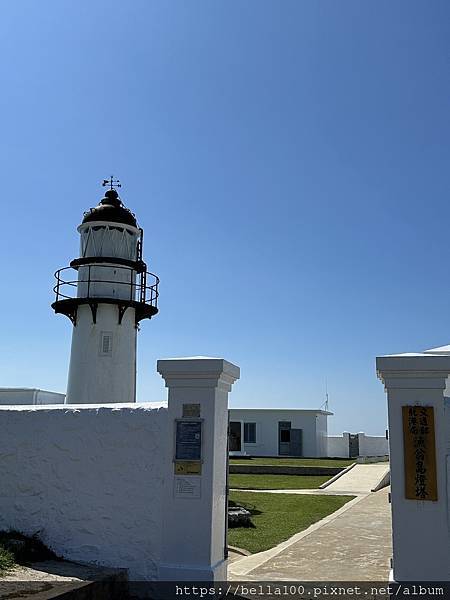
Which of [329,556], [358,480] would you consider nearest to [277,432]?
[358,480]

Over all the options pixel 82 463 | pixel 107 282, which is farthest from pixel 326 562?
pixel 107 282

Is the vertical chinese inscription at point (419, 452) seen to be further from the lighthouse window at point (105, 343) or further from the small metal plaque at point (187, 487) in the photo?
the lighthouse window at point (105, 343)

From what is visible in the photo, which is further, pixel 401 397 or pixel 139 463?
pixel 139 463

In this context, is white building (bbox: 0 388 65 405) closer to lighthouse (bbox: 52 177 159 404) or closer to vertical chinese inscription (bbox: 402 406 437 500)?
lighthouse (bbox: 52 177 159 404)

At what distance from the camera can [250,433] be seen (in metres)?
34.8

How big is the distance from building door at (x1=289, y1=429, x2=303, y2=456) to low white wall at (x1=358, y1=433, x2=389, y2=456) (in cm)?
468

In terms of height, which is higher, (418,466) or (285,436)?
(285,436)

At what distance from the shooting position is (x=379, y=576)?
788 centimetres

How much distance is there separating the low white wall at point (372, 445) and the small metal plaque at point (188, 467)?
31918mm

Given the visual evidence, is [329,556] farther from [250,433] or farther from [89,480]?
[250,433]

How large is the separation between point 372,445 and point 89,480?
111 feet

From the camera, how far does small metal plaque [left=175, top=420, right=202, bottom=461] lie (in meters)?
6.77

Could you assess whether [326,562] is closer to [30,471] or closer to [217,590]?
[217,590]

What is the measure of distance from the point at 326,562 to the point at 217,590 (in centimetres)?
256
